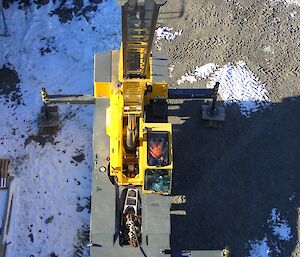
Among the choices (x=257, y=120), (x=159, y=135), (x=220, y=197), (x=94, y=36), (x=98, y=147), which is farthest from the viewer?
(x=94, y=36)

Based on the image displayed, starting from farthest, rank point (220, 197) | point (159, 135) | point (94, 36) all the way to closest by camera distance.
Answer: point (94, 36)
point (220, 197)
point (159, 135)

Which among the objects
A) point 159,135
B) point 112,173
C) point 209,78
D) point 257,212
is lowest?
point 257,212

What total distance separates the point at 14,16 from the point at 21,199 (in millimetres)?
7654

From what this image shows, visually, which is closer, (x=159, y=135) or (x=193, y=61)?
(x=159, y=135)

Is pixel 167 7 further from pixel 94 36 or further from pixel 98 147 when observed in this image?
pixel 98 147

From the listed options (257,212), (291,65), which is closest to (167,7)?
(291,65)

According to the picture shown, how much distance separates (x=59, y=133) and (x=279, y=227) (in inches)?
320

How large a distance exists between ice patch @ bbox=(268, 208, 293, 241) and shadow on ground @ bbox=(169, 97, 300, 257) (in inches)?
5.2

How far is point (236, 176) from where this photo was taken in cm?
1859

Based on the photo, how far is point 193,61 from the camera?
2073cm

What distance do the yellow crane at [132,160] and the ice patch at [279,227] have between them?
268 centimetres

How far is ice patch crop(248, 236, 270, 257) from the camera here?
17.4m

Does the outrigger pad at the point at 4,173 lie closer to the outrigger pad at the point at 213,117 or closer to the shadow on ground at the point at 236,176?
the shadow on ground at the point at 236,176

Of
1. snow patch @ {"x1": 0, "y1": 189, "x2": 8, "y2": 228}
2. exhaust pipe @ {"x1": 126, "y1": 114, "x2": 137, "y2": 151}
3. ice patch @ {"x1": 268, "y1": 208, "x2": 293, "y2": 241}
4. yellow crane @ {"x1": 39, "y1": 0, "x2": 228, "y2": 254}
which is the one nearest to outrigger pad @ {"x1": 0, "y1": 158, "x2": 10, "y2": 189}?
snow patch @ {"x1": 0, "y1": 189, "x2": 8, "y2": 228}
